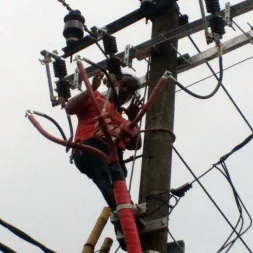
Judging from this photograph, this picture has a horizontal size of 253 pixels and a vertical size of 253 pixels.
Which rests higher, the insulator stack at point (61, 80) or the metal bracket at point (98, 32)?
the metal bracket at point (98, 32)

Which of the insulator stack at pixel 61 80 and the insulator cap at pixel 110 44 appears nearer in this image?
the insulator stack at pixel 61 80

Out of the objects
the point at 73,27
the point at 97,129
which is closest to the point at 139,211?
the point at 97,129

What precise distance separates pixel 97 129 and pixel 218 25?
1616 millimetres

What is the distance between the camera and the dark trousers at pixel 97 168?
6.27 meters

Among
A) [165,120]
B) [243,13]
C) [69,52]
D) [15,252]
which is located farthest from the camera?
[69,52]

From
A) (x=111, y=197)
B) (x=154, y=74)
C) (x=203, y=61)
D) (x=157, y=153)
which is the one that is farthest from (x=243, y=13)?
(x=111, y=197)

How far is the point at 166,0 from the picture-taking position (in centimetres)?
742

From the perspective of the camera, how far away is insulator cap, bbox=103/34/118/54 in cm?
712

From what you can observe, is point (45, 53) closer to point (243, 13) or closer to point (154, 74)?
point (154, 74)

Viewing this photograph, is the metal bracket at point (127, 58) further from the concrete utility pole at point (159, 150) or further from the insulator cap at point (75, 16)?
the insulator cap at point (75, 16)

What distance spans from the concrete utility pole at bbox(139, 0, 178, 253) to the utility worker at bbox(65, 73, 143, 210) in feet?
0.78

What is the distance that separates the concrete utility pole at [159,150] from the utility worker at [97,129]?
0.24 meters

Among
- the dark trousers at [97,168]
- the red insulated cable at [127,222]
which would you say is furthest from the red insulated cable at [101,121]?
the dark trousers at [97,168]

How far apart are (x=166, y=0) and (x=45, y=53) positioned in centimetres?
148
